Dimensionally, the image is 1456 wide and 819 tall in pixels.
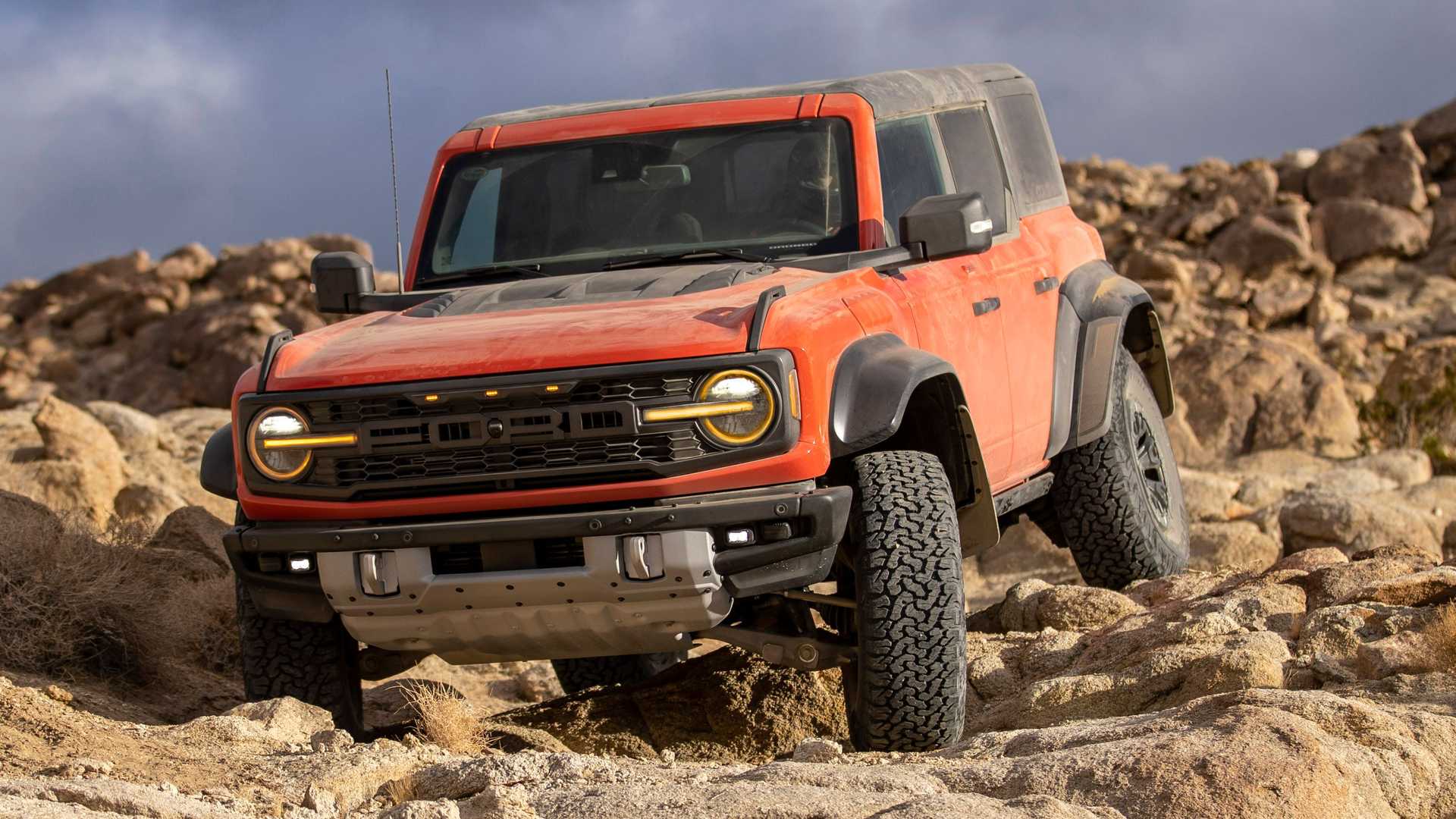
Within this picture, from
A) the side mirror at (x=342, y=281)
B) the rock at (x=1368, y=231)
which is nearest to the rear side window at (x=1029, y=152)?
the side mirror at (x=342, y=281)

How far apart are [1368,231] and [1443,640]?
94.9 ft

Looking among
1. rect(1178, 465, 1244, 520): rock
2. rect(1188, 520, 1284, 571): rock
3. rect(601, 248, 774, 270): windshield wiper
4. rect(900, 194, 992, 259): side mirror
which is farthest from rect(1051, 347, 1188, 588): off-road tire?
rect(1178, 465, 1244, 520): rock

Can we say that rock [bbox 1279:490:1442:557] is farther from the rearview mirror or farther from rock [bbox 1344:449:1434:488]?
the rearview mirror

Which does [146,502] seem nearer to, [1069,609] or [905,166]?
[1069,609]

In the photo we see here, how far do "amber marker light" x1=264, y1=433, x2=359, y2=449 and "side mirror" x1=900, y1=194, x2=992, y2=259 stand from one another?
A: 77.6 inches

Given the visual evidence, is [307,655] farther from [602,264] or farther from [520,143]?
[520,143]

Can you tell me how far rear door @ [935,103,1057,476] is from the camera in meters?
7.11

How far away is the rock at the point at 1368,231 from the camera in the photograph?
107ft

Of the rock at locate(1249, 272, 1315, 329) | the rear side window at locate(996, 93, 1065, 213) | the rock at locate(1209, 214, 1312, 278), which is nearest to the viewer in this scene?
the rear side window at locate(996, 93, 1065, 213)

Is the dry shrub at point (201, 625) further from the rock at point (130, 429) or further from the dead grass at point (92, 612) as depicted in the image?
the rock at point (130, 429)

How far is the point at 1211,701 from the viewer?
5059 millimetres

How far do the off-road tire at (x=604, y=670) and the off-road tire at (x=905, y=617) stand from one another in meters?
3.27

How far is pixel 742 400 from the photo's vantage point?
526cm

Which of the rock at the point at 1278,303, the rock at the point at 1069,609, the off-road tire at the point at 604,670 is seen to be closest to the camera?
the rock at the point at 1069,609
